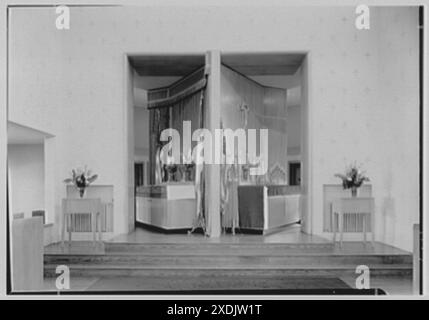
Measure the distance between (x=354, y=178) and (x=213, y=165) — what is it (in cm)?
176

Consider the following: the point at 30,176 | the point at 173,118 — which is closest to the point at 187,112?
the point at 173,118

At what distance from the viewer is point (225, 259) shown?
411 cm

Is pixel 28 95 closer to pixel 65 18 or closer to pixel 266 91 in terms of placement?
pixel 65 18

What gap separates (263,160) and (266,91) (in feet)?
5.14

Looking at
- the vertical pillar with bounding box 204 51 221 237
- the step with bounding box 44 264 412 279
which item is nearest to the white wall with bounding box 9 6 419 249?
the vertical pillar with bounding box 204 51 221 237

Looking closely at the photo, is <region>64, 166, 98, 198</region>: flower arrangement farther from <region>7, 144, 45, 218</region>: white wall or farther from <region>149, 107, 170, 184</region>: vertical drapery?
<region>149, 107, 170, 184</region>: vertical drapery

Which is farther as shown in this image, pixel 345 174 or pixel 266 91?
pixel 266 91

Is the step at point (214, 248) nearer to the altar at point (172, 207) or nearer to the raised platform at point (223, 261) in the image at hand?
the raised platform at point (223, 261)

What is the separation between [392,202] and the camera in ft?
14.6

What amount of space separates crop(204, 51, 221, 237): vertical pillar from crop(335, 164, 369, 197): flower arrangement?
5.25 ft

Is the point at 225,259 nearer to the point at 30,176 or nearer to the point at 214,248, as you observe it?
the point at 214,248

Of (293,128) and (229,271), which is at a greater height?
(293,128)
